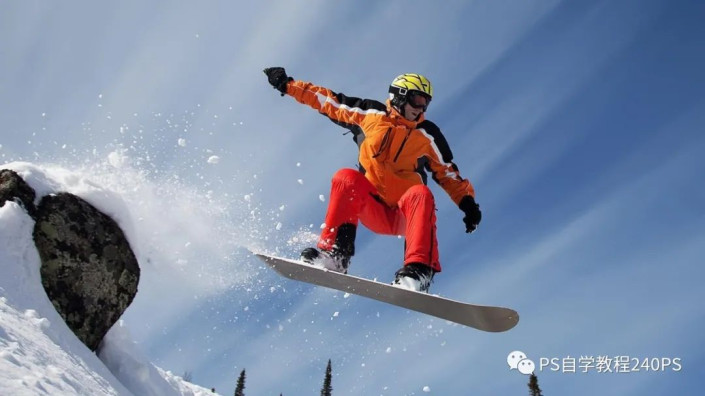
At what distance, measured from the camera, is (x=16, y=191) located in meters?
5.62

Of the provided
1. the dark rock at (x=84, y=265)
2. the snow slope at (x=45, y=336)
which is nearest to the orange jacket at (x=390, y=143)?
the snow slope at (x=45, y=336)

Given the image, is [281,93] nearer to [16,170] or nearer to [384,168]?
[384,168]

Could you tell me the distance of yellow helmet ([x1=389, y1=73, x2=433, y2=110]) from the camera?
729 cm

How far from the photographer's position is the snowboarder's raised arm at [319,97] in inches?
306

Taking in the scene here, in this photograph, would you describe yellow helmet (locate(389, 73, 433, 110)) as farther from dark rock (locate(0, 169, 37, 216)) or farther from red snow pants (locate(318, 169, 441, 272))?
dark rock (locate(0, 169, 37, 216))

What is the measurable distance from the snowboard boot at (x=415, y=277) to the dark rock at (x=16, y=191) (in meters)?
3.90

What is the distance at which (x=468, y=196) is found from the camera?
7.62 metres

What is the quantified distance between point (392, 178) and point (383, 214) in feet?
1.59

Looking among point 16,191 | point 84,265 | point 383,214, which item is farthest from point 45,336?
point 383,214

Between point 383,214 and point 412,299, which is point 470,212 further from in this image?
point 412,299

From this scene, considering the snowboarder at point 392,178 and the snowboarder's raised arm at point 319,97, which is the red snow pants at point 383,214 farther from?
the snowboarder's raised arm at point 319,97

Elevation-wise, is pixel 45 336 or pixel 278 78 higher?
pixel 278 78

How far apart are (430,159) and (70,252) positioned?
454cm

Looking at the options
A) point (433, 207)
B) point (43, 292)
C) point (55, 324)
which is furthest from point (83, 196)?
point (433, 207)
